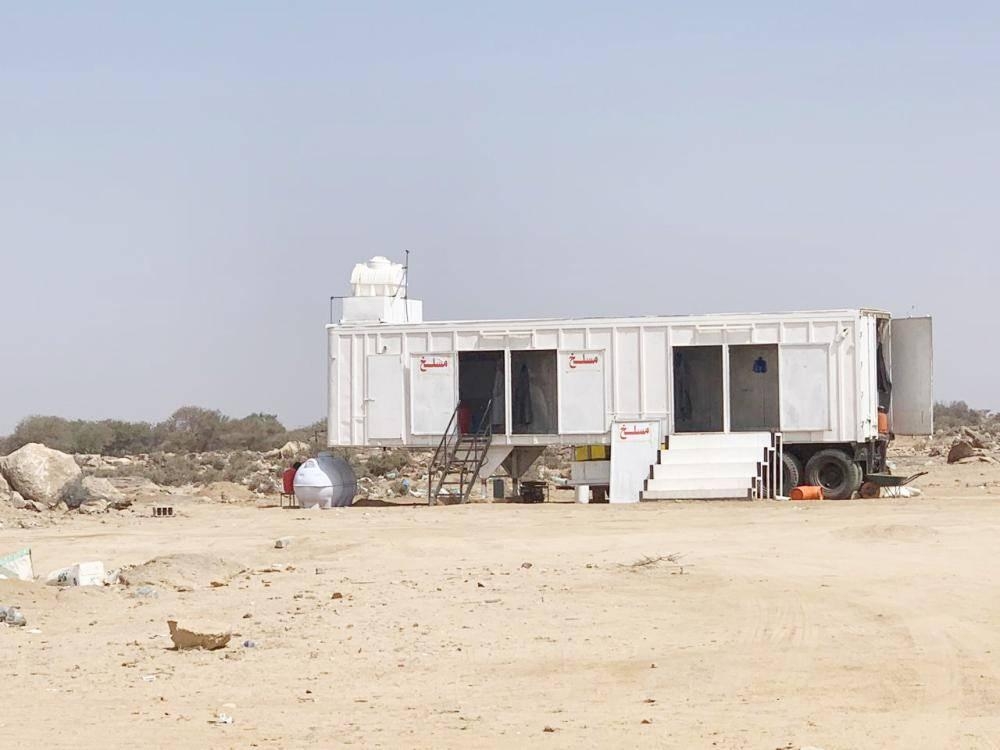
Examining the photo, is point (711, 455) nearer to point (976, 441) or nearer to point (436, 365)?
point (436, 365)

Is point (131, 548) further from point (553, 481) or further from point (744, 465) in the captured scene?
point (553, 481)

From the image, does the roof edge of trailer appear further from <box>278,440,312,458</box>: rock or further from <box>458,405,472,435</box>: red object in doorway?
<box>278,440,312,458</box>: rock

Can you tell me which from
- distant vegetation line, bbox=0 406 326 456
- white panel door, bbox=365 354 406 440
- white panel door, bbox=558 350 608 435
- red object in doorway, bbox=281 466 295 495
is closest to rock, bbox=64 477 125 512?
red object in doorway, bbox=281 466 295 495

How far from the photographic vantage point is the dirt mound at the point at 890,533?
63.5ft

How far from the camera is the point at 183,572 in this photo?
56.1ft

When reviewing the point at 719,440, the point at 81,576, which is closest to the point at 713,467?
the point at 719,440

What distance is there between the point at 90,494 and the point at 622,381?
397 inches

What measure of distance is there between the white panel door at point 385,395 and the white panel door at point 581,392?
306 cm

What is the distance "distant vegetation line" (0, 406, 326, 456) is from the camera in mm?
64125

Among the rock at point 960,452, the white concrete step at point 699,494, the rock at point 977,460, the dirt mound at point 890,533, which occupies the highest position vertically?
the rock at point 960,452

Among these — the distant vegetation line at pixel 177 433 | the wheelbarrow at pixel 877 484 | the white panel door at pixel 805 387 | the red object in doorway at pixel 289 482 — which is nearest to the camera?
the wheelbarrow at pixel 877 484

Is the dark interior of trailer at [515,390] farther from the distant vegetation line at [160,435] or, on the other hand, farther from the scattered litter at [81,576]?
the distant vegetation line at [160,435]

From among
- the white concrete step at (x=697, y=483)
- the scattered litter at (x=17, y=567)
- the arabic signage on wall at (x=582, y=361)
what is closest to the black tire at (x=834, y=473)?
the white concrete step at (x=697, y=483)

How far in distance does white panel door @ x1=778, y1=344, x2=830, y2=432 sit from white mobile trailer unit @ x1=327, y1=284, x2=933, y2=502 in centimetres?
2
